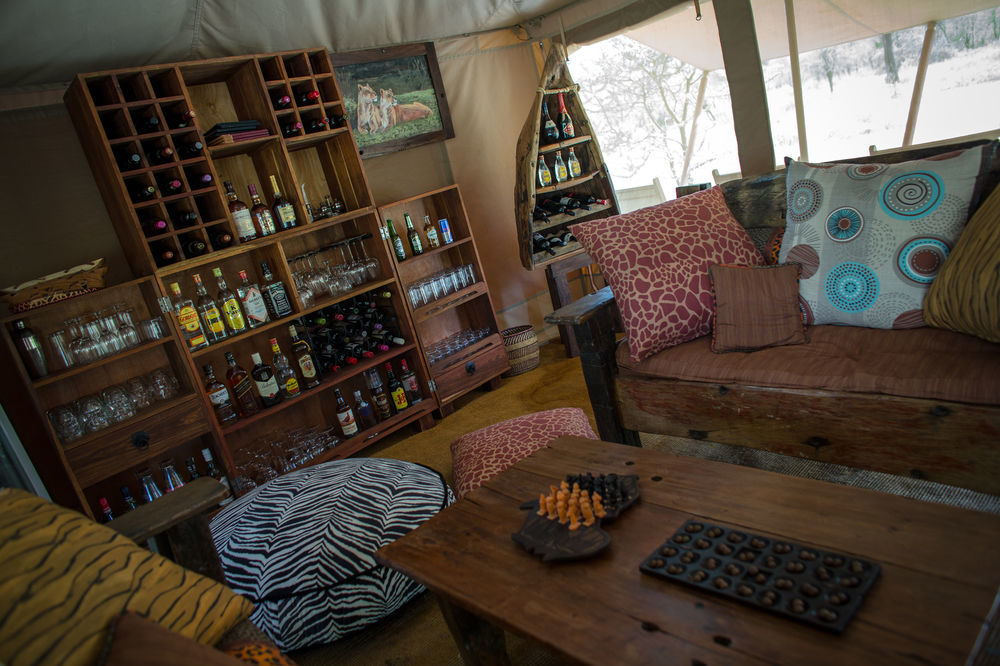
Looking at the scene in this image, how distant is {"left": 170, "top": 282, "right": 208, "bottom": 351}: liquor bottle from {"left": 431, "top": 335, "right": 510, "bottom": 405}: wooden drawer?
121 cm

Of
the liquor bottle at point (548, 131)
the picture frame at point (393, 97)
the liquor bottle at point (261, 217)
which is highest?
the picture frame at point (393, 97)

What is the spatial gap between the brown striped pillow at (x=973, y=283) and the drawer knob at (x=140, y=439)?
2.86 meters

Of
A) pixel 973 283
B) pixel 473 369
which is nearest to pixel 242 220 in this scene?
pixel 473 369

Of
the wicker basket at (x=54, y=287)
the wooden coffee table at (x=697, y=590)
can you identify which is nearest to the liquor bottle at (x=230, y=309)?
the wicker basket at (x=54, y=287)

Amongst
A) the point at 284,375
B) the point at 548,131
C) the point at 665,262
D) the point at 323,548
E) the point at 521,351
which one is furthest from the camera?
the point at 521,351

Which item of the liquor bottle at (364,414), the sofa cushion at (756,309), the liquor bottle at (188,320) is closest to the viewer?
the sofa cushion at (756,309)

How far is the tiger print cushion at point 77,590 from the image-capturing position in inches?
38.8

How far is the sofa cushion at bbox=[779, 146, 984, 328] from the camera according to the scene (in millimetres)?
1806

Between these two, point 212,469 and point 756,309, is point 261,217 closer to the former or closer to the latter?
point 212,469

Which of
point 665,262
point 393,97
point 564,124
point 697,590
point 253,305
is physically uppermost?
point 393,97

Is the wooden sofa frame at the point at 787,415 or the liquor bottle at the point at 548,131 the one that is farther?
the liquor bottle at the point at 548,131

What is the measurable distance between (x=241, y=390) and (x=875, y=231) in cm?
266

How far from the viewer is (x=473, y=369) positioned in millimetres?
3662

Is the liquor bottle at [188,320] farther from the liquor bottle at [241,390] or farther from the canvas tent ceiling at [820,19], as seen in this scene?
the canvas tent ceiling at [820,19]
